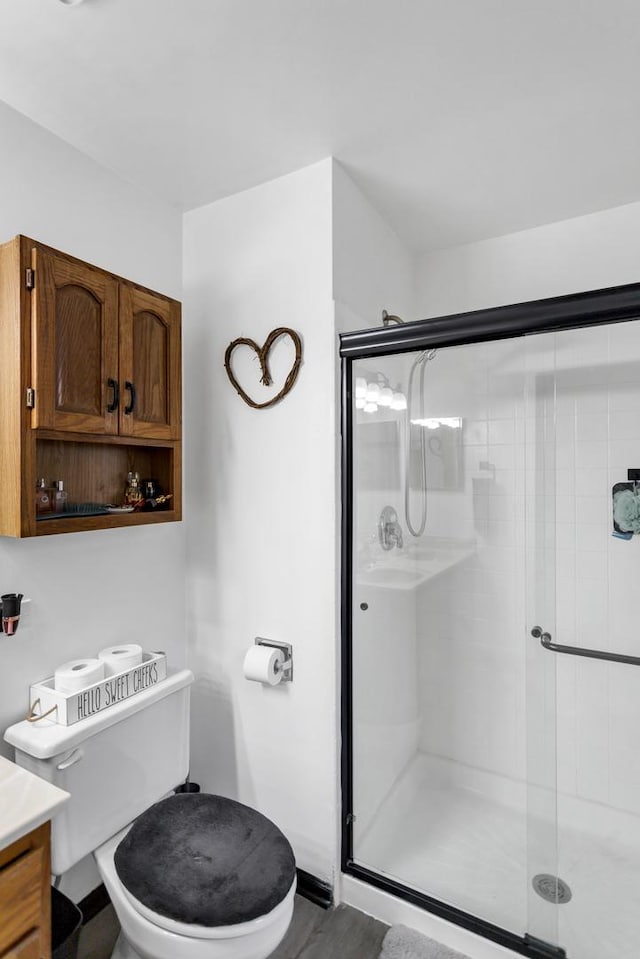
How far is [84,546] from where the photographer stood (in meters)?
1.67

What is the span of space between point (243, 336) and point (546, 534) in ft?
4.13

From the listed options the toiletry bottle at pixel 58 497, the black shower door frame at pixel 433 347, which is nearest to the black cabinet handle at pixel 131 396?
the toiletry bottle at pixel 58 497

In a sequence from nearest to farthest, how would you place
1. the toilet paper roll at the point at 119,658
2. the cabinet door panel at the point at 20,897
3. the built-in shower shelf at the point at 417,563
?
the cabinet door panel at the point at 20,897 < the toilet paper roll at the point at 119,658 < the built-in shower shelf at the point at 417,563

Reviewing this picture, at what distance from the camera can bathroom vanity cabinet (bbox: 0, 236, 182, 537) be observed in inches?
51.4

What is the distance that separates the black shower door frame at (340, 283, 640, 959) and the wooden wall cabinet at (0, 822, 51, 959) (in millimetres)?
966

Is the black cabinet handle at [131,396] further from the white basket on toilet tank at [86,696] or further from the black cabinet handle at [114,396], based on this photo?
the white basket on toilet tank at [86,696]

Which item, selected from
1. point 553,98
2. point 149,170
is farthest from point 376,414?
point 149,170

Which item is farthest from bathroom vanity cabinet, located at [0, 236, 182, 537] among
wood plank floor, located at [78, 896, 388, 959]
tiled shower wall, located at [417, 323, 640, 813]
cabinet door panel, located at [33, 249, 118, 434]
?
wood plank floor, located at [78, 896, 388, 959]

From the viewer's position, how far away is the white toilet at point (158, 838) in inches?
45.4

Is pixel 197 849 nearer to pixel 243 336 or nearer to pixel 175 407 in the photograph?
pixel 175 407

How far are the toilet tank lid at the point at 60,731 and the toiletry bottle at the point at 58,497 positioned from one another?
1.89ft

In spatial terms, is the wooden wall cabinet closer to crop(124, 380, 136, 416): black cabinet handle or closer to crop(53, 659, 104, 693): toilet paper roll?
crop(53, 659, 104, 693): toilet paper roll

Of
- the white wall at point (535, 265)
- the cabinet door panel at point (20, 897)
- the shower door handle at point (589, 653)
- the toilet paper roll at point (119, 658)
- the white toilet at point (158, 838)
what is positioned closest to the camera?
the cabinet door panel at point (20, 897)

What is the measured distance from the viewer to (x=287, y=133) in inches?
63.2
